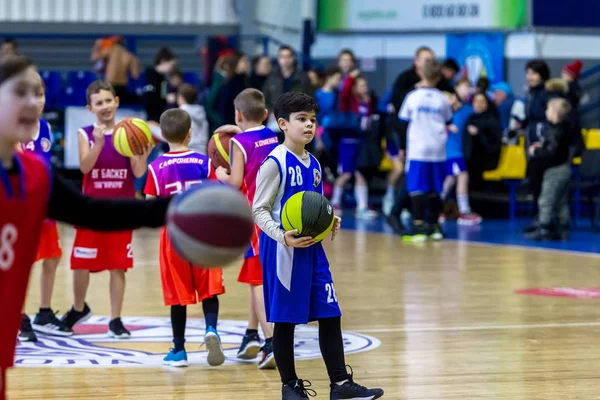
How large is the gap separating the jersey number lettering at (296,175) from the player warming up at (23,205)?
92.8 inches

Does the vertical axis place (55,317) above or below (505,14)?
below

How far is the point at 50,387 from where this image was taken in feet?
20.8

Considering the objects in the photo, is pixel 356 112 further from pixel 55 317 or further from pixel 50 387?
pixel 50 387

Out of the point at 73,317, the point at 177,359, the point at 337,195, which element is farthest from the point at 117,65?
the point at 177,359

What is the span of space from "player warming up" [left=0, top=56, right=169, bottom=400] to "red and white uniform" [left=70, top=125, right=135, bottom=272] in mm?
4293

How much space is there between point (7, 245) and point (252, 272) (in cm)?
381

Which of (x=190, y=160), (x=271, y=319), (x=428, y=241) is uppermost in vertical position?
(x=190, y=160)

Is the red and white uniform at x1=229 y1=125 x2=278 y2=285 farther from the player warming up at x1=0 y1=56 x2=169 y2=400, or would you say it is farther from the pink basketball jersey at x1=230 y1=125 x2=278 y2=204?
the player warming up at x1=0 y1=56 x2=169 y2=400

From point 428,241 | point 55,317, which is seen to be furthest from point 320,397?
point 428,241

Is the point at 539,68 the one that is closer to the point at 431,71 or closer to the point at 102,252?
the point at 431,71

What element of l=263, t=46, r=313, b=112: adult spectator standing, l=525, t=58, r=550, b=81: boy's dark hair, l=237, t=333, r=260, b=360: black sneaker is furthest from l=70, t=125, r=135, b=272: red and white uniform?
l=525, t=58, r=550, b=81: boy's dark hair

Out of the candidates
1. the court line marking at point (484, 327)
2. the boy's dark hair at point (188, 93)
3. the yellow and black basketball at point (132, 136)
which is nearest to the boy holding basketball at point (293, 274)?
the yellow and black basketball at point (132, 136)

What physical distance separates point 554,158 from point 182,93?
4.62 m

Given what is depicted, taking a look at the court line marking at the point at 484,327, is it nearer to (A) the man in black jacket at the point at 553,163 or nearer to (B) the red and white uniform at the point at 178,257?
(B) the red and white uniform at the point at 178,257
